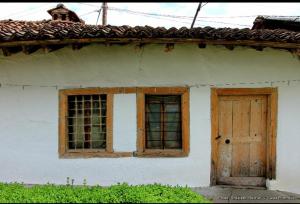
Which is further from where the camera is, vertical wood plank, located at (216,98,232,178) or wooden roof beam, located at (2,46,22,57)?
vertical wood plank, located at (216,98,232,178)

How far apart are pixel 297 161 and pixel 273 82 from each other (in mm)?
1605

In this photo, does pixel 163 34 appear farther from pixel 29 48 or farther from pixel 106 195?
pixel 106 195

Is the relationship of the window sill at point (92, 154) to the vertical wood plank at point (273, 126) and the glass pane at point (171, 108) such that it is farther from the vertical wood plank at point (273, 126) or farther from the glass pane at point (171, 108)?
the vertical wood plank at point (273, 126)

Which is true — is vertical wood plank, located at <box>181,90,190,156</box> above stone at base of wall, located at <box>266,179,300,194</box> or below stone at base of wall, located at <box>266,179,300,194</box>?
above

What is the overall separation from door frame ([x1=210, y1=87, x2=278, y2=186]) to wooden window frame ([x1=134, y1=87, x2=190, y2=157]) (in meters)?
0.51

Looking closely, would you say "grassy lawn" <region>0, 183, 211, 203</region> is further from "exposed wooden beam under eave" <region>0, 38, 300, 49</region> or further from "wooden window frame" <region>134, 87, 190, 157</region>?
"exposed wooden beam under eave" <region>0, 38, 300, 49</region>

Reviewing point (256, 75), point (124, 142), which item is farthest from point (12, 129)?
point (256, 75)

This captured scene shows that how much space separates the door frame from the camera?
7.80 meters

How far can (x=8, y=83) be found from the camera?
325 inches

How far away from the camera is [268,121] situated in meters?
7.88

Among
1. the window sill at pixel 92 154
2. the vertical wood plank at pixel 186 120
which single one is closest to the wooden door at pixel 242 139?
the vertical wood plank at pixel 186 120

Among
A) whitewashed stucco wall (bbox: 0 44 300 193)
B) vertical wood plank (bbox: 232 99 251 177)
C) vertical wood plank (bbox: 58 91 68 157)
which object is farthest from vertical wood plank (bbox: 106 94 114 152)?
vertical wood plank (bbox: 232 99 251 177)

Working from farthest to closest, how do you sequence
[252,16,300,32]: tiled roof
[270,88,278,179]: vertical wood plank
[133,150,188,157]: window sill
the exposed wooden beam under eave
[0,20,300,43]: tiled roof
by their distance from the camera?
[252,16,300,32]: tiled roof, [133,150,188,157]: window sill, [270,88,278,179]: vertical wood plank, the exposed wooden beam under eave, [0,20,300,43]: tiled roof

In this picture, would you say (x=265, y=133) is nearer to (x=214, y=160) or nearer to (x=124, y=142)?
(x=214, y=160)
